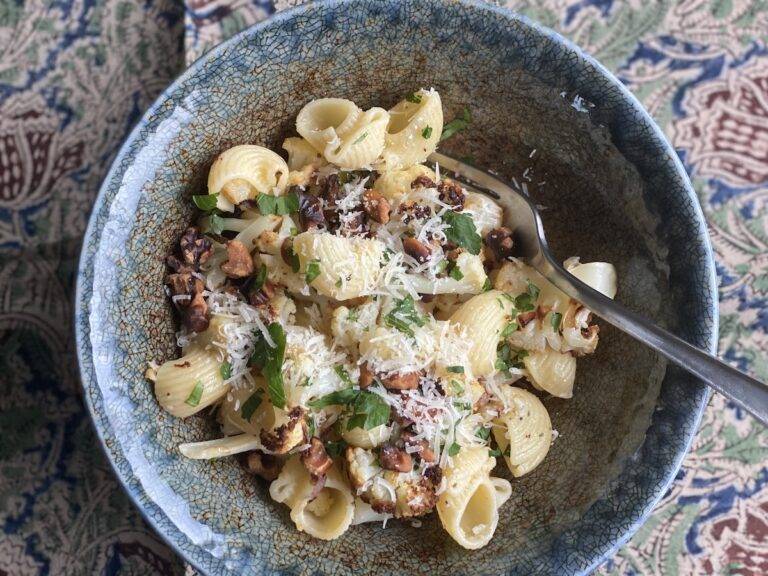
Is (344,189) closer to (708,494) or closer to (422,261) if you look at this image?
(422,261)

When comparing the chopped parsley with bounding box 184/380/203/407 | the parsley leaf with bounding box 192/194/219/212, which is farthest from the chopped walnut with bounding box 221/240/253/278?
the chopped parsley with bounding box 184/380/203/407

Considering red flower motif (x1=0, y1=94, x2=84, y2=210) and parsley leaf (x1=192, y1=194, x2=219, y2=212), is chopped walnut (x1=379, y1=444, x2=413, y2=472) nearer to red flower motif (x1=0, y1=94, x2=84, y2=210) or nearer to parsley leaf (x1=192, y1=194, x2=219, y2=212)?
parsley leaf (x1=192, y1=194, x2=219, y2=212)

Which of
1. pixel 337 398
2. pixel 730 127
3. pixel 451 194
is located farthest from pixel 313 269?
pixel 730 127

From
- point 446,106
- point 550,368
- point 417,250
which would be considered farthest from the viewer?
point 446,106

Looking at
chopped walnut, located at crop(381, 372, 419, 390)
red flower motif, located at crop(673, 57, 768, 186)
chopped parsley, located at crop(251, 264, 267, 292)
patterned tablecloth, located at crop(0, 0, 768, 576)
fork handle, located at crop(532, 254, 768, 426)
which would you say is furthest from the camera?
red flower motif, located at crop(673, 57, 768, 186)

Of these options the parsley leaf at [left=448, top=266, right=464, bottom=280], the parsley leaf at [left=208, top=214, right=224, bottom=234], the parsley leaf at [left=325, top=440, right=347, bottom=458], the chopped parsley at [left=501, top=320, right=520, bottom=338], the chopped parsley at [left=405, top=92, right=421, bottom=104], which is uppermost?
the chopped parsley at [left=405, top=92, right=421, bottom=104]

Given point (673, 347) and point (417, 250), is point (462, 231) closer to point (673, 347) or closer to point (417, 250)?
point (417, 250)
